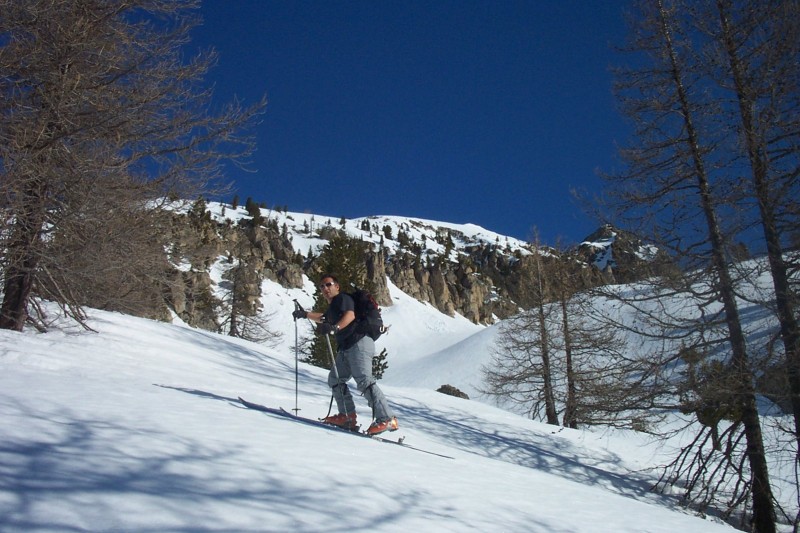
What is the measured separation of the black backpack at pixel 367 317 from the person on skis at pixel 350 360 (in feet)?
0.22

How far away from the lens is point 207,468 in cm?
320

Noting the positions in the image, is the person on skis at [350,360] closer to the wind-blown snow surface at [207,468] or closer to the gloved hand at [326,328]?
the gloved hand at [326,328]

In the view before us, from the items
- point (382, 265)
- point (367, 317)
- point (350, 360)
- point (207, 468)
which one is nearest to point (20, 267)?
point (350, 360)

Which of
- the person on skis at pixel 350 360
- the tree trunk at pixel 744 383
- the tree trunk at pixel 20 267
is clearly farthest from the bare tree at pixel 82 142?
the tree trunk at pixel 744 383

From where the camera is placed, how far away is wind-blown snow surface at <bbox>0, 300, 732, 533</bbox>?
251 centimetres

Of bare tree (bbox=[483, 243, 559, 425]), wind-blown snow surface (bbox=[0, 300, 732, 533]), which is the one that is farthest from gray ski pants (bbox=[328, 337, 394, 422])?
bare tree (bbox=[483, 243, 559, 425])

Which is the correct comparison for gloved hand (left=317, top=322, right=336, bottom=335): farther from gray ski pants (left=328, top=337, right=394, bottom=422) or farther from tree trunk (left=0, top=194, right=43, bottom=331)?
tree trunk (left=0, top=194, right=43, bottom=331)

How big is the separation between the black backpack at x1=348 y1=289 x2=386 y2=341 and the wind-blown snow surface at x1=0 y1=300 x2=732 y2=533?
1.22m

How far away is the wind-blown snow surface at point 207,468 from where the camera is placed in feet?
8.24

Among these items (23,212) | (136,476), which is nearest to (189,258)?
(23,212)

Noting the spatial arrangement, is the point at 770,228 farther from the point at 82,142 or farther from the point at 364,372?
the point at 82,142

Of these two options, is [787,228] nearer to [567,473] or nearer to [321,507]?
[567,473]

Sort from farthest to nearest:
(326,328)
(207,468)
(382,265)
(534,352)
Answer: (382,265), (534,352), (326,328), (207,468)

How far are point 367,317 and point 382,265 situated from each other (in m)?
73.2
